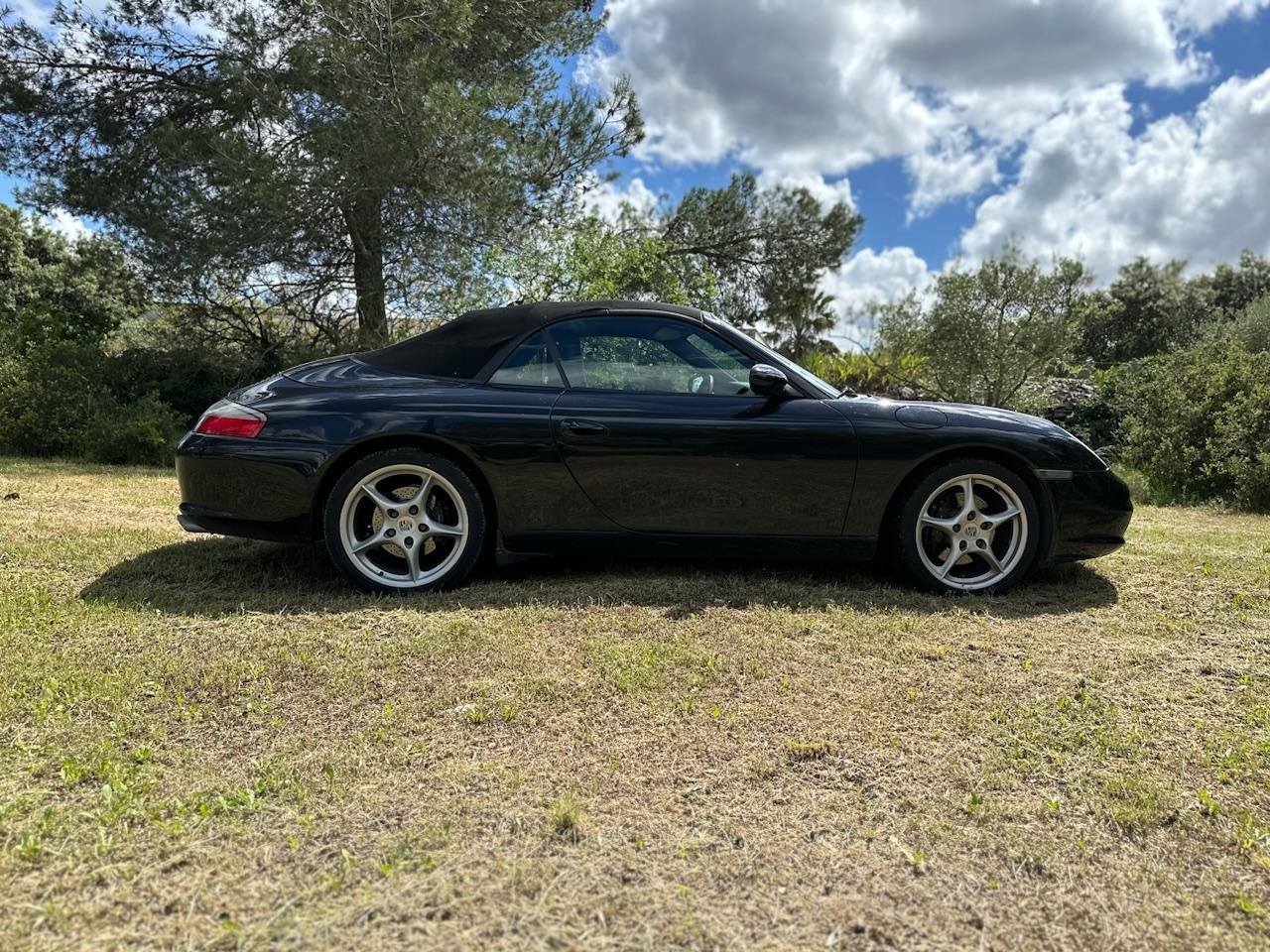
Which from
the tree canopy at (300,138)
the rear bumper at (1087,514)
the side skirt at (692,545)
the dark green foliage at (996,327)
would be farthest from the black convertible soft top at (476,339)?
the dark green foliage at (996,327)

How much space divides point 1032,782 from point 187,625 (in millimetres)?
2869

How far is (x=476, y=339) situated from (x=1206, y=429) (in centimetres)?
884

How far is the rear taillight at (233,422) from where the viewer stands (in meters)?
3.44

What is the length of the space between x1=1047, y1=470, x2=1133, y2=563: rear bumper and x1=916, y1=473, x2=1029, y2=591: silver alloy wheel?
170 mm

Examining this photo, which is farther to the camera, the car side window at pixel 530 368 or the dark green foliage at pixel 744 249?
the dark green foliage at pixel 744 249

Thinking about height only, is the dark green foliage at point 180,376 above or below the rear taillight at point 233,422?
above

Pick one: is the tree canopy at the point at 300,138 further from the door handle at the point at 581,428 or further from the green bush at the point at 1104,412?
the green bush at the point at 1104,412

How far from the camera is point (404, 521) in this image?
137 inches

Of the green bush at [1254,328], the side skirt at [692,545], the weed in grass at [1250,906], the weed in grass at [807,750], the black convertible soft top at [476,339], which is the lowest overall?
the weed in grass at [1250,906]

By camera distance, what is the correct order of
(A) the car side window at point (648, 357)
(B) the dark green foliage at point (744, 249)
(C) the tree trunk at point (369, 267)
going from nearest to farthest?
1. (A) the car side window at point (648, 357)
2. (C) the tree trunk at point (369, 267)
3. (B) the dark green foliage at point (744, 249)

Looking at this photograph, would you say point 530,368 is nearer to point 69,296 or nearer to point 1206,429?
point 1206,429

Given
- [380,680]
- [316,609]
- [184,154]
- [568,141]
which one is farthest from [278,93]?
[380,680]

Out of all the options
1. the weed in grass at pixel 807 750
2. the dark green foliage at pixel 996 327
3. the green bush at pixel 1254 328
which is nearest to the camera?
the weed in grass at pixel 807 750

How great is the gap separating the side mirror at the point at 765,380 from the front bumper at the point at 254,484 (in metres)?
1.83
